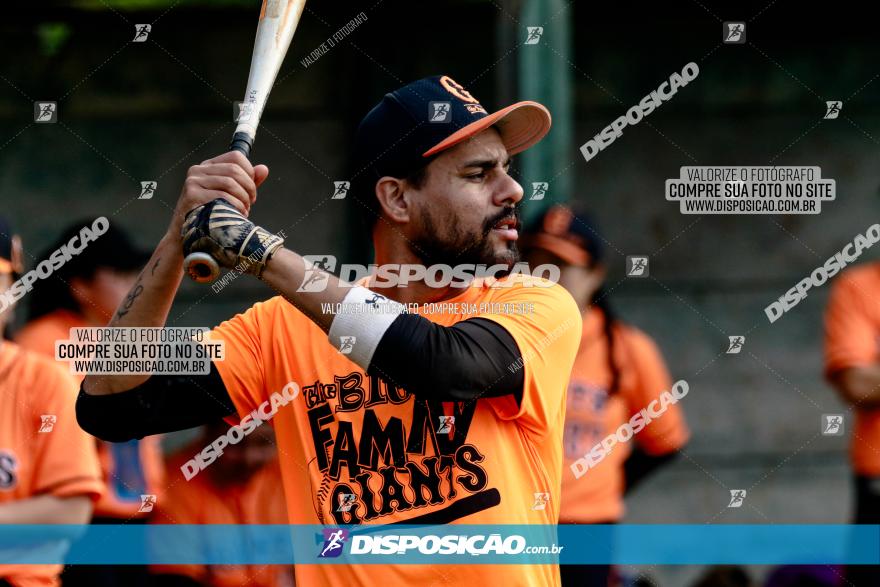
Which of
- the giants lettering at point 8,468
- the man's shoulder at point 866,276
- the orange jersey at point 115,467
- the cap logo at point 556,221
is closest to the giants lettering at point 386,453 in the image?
Answer: the giants lettering at point 8,468

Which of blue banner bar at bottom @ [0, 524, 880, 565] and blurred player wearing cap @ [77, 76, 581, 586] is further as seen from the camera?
blue banner bar at bottom @ [0, 524, 880, 565]

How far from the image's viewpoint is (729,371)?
7098 mm

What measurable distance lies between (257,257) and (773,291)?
5.02 m

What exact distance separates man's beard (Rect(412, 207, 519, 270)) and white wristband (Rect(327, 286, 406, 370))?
0.42 meters

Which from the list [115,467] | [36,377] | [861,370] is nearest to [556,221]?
[861,370]

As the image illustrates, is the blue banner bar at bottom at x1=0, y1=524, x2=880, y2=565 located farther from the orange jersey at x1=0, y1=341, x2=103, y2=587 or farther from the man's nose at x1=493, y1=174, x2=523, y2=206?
the man's nose at x1=493, y1=174, x2=523, y2=206

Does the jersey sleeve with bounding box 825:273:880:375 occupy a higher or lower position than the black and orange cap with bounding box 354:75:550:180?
higher

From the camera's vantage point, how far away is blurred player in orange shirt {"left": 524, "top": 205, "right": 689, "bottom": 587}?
520 centimetres

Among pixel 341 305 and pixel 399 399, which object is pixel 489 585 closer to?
pixel 399 399

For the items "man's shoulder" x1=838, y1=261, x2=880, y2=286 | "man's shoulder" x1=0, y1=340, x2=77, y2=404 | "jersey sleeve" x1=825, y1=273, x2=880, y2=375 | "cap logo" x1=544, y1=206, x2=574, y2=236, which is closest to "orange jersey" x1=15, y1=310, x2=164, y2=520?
"man's shoulder" x1=0, y1=340, x2=77, y2=404

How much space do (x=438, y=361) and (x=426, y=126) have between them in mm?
A: 661

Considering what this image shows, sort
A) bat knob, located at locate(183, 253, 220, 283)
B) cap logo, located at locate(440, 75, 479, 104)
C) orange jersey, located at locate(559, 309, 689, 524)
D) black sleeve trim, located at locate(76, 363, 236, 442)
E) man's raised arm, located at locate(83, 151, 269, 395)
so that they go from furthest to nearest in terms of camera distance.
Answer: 1. orange jersey, located at locate(559, 309, 689, 524)
2. cap logo, located at locate(440, 75, 479, 104)
3. black sleeve trim, located at locate(76, 363, 236, 442)
4. man's raised arm, located at locate(83, 151, 269, 395)
5. bat knob, located at locate(183, 253, 220, 283)

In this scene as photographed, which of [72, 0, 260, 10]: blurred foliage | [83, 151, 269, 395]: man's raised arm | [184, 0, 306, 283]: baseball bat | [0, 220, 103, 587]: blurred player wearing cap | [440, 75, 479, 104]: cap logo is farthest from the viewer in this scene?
[72, 0, 260, 10]: blurred foliage

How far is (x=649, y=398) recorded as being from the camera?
17.7 feet
